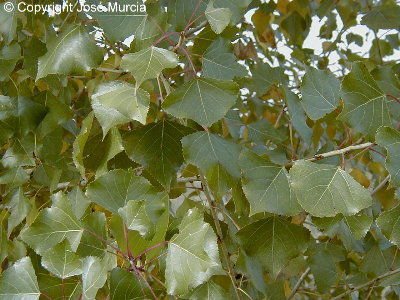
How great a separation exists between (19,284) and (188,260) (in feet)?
0.53

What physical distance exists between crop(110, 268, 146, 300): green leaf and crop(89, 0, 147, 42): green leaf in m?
0.30

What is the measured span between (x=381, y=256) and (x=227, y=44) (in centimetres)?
59

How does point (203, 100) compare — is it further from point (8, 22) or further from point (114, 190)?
point (8, 22)

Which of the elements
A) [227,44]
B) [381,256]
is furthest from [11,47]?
[381,256]

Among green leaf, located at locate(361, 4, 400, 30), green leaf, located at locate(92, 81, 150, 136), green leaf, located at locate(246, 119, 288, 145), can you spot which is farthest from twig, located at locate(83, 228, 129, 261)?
green leaf, located at locate(361, 4, 400, 30)

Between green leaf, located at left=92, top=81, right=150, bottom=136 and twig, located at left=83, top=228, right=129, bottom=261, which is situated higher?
green leaf, located at left=92, top=81, right=150, bottom=136

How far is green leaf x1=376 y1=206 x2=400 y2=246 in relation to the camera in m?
0.63

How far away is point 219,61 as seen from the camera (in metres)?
0.78

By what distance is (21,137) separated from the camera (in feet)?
2.72

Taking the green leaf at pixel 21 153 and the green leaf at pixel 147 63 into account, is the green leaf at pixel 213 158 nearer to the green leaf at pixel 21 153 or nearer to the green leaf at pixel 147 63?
the green leaf at pixel 147 63

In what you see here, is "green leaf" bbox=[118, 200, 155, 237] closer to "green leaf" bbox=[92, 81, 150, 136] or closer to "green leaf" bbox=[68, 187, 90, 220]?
"green leaf" bbox=[92, 81, 150, 136]

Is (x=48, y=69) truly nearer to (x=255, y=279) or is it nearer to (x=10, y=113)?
(x=10, y=113)

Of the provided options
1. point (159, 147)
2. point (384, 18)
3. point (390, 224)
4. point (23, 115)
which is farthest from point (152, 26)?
point (384, 18)

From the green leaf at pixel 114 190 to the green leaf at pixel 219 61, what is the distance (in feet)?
0.69
